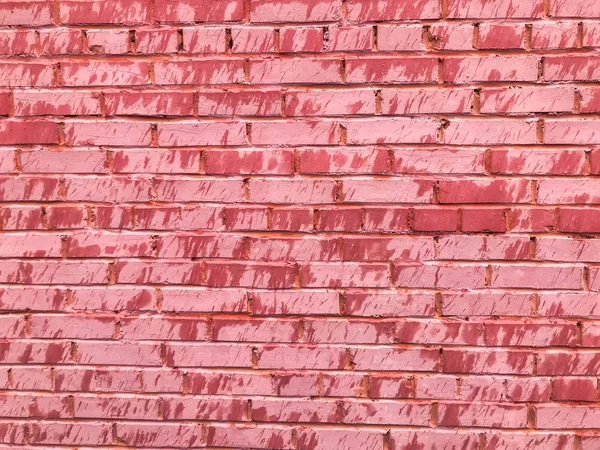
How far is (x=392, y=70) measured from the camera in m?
1.36

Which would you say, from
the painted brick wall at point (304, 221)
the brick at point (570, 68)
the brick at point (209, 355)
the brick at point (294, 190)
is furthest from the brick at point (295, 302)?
the brick at point (570, 68)

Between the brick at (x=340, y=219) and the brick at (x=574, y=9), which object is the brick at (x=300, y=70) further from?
the brick at (x=574, y=9)

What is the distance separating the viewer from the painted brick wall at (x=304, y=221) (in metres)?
1.35

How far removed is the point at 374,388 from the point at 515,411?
400 millimetres

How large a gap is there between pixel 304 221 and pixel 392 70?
48 centimetres

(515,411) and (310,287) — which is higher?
(310,287)

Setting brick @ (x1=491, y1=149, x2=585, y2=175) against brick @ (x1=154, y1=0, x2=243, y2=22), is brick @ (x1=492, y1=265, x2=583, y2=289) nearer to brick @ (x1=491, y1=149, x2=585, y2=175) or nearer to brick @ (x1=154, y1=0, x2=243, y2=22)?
brick @ (x1=491, y1=149, x2=585, y2=175)

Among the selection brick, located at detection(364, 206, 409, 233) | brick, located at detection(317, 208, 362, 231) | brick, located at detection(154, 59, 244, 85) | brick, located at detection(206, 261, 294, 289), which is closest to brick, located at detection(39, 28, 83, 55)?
brick, located at detection(154, 59, 244, 85)

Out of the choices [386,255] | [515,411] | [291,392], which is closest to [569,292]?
[515,411]

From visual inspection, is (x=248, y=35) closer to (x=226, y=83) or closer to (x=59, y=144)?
(x=226, y=83)

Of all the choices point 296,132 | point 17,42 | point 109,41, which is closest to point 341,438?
point 296,132

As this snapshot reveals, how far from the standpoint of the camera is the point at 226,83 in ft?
4.54

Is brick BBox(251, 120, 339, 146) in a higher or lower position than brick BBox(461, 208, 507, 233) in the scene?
higher

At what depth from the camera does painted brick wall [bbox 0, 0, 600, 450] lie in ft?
4.44
